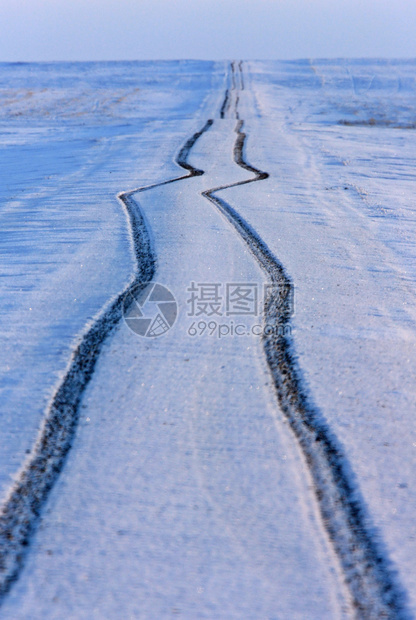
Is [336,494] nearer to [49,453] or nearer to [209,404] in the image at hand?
[209,404]

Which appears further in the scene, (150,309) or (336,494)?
(150,309)

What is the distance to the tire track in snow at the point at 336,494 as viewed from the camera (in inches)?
56.0

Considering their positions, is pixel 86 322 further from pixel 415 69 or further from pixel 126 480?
pixel 415 69

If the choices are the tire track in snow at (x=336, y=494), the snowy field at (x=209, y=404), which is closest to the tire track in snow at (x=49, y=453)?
the snowy field at (x=209, y=404)

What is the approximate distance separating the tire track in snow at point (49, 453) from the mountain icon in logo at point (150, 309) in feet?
0.19

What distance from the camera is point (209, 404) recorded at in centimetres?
213

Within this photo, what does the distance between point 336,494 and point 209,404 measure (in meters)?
0.64

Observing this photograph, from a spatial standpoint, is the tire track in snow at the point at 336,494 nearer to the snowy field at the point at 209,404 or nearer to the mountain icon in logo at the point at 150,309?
the snowy field at the point at 209,404

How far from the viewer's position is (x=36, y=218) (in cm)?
447

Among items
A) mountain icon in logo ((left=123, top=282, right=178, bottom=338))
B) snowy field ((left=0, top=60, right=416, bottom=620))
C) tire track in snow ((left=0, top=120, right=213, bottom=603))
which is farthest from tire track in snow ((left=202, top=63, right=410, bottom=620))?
tire track in snow ((left=0, top=120, right=213, bottom=603))

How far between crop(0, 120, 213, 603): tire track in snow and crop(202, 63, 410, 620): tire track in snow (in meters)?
0.85

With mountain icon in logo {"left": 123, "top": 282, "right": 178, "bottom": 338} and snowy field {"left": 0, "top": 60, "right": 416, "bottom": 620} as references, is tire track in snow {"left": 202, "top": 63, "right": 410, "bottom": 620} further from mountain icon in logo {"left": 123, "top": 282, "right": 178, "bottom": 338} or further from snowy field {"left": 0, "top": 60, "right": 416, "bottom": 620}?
mountain icon in logo {"left": 123, "top": 282, "right": 178, "bottom": 338}

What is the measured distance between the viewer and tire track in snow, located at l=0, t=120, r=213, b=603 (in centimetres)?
153

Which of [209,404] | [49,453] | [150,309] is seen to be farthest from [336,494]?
[150,309]
